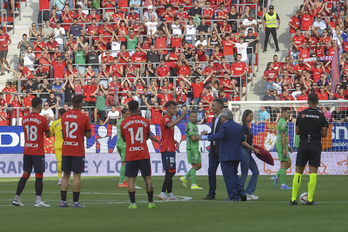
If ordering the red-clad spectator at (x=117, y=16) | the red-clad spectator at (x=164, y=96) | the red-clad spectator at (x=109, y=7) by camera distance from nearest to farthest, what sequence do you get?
the red-clad spectator at (x=164, y=96) → the red-clad spectator at (x=117, y=16) → the red-clad spectator at (x=109, y=7)

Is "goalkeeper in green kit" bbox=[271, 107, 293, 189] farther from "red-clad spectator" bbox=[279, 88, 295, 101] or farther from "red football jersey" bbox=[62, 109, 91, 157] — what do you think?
"red-clad spectator" bbox=[279, 88, 295, 101]


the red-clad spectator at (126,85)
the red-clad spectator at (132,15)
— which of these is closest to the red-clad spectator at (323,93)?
the red-clad spectator at (126,85)

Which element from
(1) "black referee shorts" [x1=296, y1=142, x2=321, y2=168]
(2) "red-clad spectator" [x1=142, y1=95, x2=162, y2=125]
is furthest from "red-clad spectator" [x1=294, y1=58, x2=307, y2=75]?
(1) "black referee shorts" [x1=296, y1=142, x2=321, y2=168]

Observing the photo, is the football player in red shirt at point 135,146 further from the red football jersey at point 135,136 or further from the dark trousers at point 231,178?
the dark trousers at point 231,178

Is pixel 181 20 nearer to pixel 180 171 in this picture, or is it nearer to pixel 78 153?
pixel 180 171

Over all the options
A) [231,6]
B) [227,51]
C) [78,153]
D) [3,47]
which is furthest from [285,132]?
[3,47]

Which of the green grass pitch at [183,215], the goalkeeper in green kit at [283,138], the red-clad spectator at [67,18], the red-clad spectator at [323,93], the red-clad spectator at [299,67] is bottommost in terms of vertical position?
the green grass pitch at [183,215]

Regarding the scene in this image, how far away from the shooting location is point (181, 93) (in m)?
26.3

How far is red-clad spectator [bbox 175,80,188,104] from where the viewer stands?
26.2 metres

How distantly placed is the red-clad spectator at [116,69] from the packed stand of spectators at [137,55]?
0.05 m

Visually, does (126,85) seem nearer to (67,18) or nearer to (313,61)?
(67,18)

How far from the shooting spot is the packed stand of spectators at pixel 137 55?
26656 mm

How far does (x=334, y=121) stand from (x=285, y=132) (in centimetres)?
767

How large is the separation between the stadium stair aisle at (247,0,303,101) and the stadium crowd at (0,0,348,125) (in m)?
0.57
